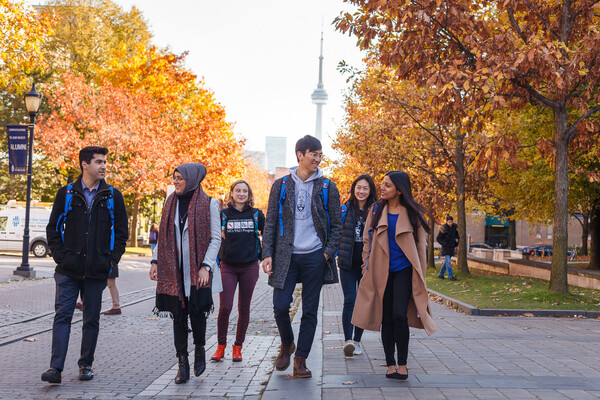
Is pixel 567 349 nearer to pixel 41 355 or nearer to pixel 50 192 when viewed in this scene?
pixel 41 355

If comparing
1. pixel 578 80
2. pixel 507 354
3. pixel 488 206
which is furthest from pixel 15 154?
pixel 488 206

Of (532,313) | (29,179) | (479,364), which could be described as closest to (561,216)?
(532,313)

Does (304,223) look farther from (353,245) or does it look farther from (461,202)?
(461,202)

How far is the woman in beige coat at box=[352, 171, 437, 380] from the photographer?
5945mm

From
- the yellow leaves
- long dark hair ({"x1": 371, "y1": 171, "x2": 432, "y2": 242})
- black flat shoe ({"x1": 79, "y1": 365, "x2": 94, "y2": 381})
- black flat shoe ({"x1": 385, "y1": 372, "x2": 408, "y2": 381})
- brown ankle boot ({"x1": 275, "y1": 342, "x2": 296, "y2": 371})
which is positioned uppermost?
the yellow leaves

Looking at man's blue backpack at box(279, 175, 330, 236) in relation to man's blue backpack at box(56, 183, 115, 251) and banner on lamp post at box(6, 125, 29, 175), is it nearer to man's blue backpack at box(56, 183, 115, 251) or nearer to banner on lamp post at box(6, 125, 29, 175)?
man's blue backpack at box(56, 183, 115, 251)

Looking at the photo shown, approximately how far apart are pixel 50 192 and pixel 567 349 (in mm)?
39751

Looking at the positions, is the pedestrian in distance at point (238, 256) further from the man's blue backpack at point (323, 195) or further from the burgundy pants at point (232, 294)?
the man's blue backpack at point (323, 195)

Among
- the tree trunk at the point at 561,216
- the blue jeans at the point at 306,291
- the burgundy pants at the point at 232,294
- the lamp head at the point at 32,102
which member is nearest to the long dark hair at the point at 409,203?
the blue jeans at the point at 306,291

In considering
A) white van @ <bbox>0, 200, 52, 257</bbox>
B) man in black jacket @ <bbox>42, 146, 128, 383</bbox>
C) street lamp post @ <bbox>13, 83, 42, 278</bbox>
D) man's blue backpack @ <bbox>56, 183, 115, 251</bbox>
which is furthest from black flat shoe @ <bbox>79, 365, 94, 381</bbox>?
white van @ <bbox>0, 200, 52, 257</bbox>

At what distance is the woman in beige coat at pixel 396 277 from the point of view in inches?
234

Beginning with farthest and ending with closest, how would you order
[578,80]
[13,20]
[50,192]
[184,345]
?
[50,192]
[13,20]
[578,80]
[184,345]

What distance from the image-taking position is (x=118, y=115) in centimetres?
3291

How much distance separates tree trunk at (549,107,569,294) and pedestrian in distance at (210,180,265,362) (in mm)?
8212
